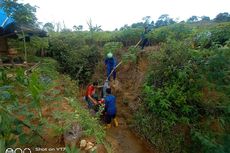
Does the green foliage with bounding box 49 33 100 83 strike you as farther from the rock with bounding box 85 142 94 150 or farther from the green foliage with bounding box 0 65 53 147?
the rock with bounding box 85 142 94 150

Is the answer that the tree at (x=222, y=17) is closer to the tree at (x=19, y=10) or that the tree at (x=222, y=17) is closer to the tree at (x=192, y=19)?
the tree at (x=192, y=19)

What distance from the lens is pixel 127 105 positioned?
788 centimetres

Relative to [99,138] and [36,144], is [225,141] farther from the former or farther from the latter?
[36,144]

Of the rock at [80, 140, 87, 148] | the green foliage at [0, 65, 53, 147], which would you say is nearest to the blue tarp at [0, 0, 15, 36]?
the green foliage at [0, 65, 53, 147]

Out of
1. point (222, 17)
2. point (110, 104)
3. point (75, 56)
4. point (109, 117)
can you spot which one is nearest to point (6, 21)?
point (75, 56)

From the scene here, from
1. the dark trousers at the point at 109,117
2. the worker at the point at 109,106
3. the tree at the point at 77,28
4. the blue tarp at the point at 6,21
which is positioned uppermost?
the blue tarp at the point at 6,21

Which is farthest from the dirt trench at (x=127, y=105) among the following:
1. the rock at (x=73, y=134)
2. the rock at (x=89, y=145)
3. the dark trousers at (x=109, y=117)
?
the rock at (x=73, y=134)

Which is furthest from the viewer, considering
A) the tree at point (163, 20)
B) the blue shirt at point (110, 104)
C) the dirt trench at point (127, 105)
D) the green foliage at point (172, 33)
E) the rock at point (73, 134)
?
the tree at point (163, 20)

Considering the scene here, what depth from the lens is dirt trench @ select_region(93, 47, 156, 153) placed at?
20.1 feet

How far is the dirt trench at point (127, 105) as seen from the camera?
20.1 feet

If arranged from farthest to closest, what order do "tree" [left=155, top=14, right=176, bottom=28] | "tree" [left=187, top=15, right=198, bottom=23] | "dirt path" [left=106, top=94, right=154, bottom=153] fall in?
"tree" [left=187, top=15, right=198, bottom=23], "tree" [left=155, top=14, right=176, bottom=28], "dirt path" [left=106, top=94, right=154, bottom=153]

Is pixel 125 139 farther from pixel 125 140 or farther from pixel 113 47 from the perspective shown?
pixel 113 47

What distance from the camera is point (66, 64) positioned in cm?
1015

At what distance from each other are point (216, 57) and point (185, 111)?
1.62 m
